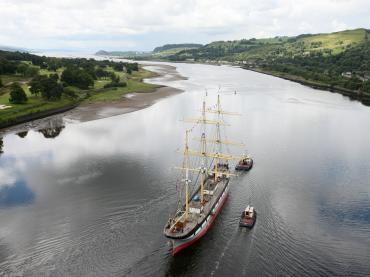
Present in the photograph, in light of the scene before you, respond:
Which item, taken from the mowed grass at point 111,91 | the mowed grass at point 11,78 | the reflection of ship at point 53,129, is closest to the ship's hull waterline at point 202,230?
the reflection of ship at point 53,129

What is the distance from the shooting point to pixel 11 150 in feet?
272

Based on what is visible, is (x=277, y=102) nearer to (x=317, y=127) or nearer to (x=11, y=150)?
(x=317, y=127)

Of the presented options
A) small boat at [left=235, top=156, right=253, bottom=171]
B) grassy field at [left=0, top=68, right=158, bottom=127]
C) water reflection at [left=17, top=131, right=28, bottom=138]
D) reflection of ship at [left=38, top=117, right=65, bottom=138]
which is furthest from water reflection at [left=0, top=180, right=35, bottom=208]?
grassy field at [left=0, top=68, right=158, bottom=127]

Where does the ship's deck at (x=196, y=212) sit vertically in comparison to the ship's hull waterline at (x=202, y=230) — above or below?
above

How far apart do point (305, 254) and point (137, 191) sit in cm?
2764

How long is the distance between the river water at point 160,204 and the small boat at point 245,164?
1526 mm

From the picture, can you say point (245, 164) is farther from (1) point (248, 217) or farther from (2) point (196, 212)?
(2) point (196, 212)

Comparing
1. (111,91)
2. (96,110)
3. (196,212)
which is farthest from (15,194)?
(111,91)

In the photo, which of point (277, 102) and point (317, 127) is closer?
point (317, 127)

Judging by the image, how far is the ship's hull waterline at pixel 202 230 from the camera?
44.1 meters

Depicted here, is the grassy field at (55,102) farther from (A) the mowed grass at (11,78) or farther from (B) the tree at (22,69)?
(B) the tree at (22,69)

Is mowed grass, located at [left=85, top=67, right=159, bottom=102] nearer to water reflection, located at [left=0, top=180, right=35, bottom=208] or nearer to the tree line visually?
the tree line

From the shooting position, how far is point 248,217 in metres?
50.6

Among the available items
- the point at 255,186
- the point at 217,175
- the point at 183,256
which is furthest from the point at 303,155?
the point at 183,256
